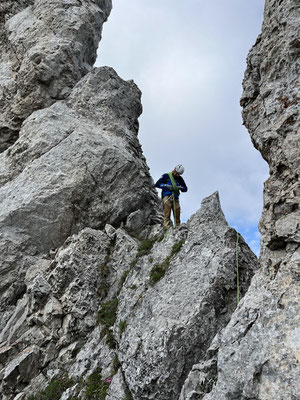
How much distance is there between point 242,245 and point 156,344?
16.2 ft

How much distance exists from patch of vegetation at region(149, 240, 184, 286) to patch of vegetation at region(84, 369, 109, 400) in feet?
12.3

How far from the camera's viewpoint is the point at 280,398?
7.00m

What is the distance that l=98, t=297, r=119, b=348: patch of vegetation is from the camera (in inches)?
526

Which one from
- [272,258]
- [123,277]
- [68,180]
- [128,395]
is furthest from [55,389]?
[68,180]

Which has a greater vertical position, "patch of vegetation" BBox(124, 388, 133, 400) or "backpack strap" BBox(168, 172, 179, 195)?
"backpack strap" BBox(168, 172, 179, 195)

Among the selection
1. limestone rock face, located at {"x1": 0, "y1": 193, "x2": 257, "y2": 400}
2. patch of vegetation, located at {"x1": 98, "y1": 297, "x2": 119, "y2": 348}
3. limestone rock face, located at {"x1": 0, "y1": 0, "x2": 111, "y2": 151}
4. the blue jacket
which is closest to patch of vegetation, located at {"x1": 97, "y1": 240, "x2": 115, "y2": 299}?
limestone rock face, located at {"x1": 0, "y1": 193, "x2": 257, "y2": 400}

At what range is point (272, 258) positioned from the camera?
A: 9344 mm

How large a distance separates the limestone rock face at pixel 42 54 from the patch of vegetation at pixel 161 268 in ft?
53.9

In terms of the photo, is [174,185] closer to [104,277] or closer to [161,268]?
[161,268]

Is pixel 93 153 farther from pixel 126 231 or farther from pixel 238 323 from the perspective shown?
pixel 238 323

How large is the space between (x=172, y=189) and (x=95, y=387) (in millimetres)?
9816

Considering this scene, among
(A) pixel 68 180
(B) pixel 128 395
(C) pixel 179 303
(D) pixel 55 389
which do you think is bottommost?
(D) pixel 55 389

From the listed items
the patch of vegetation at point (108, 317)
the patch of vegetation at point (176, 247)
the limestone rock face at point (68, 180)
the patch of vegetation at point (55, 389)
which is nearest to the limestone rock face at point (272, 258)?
the patch of vegetation at point (108, 317)

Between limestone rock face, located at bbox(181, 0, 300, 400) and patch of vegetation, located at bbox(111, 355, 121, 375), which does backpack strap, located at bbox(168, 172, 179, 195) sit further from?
patch of vegetation, located at bbox(111, 355, 121, 375)
